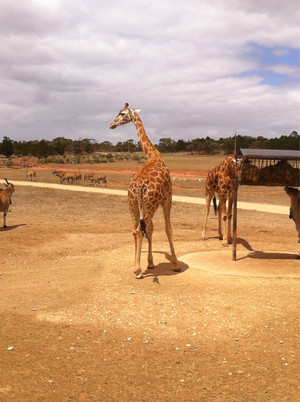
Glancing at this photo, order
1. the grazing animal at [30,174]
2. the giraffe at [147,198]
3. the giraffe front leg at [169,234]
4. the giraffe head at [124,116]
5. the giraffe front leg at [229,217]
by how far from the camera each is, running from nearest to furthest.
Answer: the giraffe at [147,198], the giraffe front leg at [169,234], the giraffe head at [124,116], the giraffe front leg at [229,217], the grazing animal at [30,174]

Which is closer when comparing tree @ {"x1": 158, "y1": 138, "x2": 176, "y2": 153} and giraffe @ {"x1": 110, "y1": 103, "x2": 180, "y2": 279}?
giraffe @ {"x1": 110, "y1": 103, "x2": 180, "y2": 279}

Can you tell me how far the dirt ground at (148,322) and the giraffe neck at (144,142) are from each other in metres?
2.76

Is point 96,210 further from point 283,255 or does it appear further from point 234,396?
point 234,396

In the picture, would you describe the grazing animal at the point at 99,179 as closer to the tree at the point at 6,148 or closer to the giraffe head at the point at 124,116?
the giraffe head at the point at 124,116

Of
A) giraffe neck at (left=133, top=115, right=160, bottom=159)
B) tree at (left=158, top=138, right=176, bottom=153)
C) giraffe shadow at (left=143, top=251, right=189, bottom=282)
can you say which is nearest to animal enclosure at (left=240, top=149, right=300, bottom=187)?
giraffe neck at (left=133, top=115, right=160, bottom=159)

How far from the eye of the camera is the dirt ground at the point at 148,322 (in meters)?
5.02

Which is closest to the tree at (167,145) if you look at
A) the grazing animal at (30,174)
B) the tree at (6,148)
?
the tree at (6,148)

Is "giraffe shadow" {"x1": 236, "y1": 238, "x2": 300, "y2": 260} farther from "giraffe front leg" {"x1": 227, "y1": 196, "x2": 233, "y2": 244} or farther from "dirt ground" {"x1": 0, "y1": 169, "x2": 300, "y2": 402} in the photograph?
"giraffe front leg" {"x1": 227, "y1": 196, "x2": 233, "y2": 244}

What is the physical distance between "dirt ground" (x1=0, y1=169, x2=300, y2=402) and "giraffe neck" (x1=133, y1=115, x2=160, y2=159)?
109 inches

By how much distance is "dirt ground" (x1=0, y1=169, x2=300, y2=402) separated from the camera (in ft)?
16.5

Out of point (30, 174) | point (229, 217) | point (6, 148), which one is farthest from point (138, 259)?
point (6, 148)

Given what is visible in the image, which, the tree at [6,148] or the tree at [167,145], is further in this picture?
the tree at [167,145]

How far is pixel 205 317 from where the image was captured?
689 centimetres

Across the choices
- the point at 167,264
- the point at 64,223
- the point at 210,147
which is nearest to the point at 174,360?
the point at 167,264
